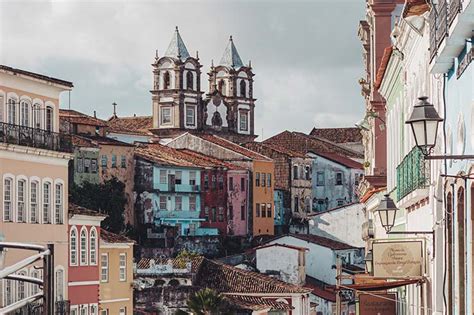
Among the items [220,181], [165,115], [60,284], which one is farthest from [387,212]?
[165,115]

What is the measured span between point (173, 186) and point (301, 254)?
19.0 meters

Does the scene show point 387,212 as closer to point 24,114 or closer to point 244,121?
point 24,114

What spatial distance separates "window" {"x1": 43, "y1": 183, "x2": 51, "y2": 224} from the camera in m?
44.6

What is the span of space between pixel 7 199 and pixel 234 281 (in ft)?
83.9

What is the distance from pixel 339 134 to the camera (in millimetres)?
137000

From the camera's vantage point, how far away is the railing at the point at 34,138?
139ft

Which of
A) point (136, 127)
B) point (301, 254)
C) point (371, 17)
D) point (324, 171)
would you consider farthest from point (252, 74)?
point (371, 17)

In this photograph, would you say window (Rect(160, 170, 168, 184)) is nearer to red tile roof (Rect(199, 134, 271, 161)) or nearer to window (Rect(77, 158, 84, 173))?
Answer: window (Rect(77, 158, 84, 173))

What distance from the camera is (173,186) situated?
98.4 m

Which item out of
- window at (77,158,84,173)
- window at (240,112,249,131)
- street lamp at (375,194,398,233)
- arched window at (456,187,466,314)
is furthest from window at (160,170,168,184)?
arched window at (456,187,466,314)

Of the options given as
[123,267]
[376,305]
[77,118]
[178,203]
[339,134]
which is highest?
[339,134]

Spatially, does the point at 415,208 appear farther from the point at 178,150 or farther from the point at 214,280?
the point at 178,150

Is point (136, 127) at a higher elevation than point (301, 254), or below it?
higher

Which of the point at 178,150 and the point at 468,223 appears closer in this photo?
the point at 468,223
